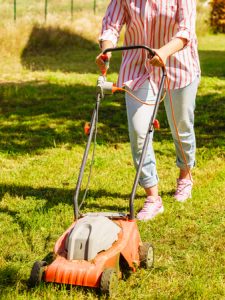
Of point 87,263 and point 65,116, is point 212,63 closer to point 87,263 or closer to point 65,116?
point 65,116

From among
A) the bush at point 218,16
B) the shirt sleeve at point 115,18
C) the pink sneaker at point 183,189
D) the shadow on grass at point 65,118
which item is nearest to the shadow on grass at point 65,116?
the shadow on grass at point 65,118

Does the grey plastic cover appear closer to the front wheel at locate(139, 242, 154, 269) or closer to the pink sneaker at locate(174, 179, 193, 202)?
the front wheel at locate(139, 242, 154, 269)

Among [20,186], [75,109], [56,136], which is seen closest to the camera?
[20,186]

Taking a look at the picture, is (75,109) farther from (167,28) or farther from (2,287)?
(2,287)

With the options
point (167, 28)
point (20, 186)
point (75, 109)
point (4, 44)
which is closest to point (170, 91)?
point (167, 28)

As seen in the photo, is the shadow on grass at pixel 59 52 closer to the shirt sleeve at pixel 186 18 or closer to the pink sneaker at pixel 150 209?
the pink sneaker at pixel 150 209

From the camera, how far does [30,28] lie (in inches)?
686

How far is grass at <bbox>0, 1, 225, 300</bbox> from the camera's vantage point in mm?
3910

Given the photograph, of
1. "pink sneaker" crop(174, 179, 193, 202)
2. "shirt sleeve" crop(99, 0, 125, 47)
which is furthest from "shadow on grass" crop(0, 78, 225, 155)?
"shirt sleeve" crop(99, 0, 125, 47)

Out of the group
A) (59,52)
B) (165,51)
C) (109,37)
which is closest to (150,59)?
(165,51)

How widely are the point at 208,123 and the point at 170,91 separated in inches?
151

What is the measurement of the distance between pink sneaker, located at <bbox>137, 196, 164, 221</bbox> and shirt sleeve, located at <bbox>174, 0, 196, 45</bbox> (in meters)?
1.35

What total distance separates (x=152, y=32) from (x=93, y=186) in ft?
6.00

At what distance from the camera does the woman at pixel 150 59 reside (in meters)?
4.41
